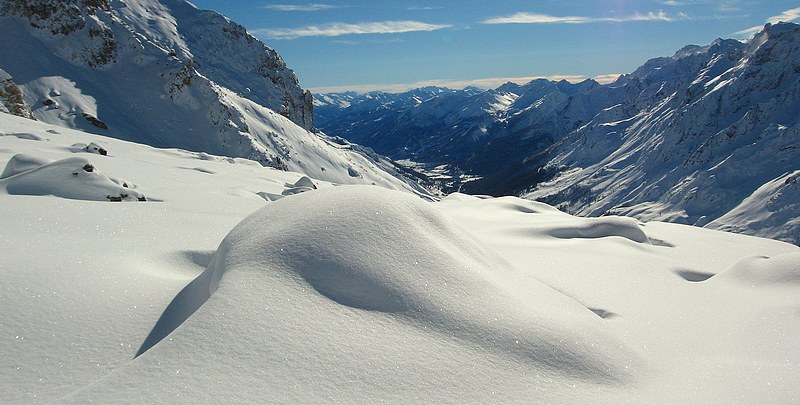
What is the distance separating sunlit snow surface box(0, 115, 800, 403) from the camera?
3.44m

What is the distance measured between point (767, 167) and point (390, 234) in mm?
184987

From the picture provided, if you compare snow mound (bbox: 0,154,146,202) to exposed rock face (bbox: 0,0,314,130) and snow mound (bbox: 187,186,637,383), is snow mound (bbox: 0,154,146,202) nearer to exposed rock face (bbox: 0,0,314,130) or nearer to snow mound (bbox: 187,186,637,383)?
snow mound (bbox: 187,186,637,383)

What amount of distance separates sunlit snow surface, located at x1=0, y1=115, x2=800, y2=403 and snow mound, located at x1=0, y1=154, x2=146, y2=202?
3.90ft

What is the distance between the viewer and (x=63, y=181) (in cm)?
956

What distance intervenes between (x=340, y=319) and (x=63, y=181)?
351 inches

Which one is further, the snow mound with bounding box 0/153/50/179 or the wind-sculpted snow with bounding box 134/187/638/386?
the snow mound with bounding box 0/153/50/179

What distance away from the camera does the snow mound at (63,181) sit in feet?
30.1

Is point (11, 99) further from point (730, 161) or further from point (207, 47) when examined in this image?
point (730, 161)

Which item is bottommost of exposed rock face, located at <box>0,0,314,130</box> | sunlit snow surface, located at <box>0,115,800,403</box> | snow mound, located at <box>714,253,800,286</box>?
sunlit snow surface, located at <box>0,115,800,403</box>

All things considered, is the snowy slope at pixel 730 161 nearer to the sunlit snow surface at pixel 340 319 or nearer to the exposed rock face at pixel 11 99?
the sunlit snow surface at pixel 340 319

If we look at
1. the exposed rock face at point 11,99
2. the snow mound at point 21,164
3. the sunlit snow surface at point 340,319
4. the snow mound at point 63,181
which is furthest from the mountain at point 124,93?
the sunlit snow surface at point 340,319

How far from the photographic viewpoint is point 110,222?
7.57 meters

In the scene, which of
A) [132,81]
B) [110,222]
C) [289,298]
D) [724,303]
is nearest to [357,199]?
[289,298]

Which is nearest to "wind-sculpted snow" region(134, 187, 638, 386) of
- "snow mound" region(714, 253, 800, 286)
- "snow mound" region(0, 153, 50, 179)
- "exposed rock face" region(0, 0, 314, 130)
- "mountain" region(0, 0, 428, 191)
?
"snow mound" region(714, 253, 800, 286)
